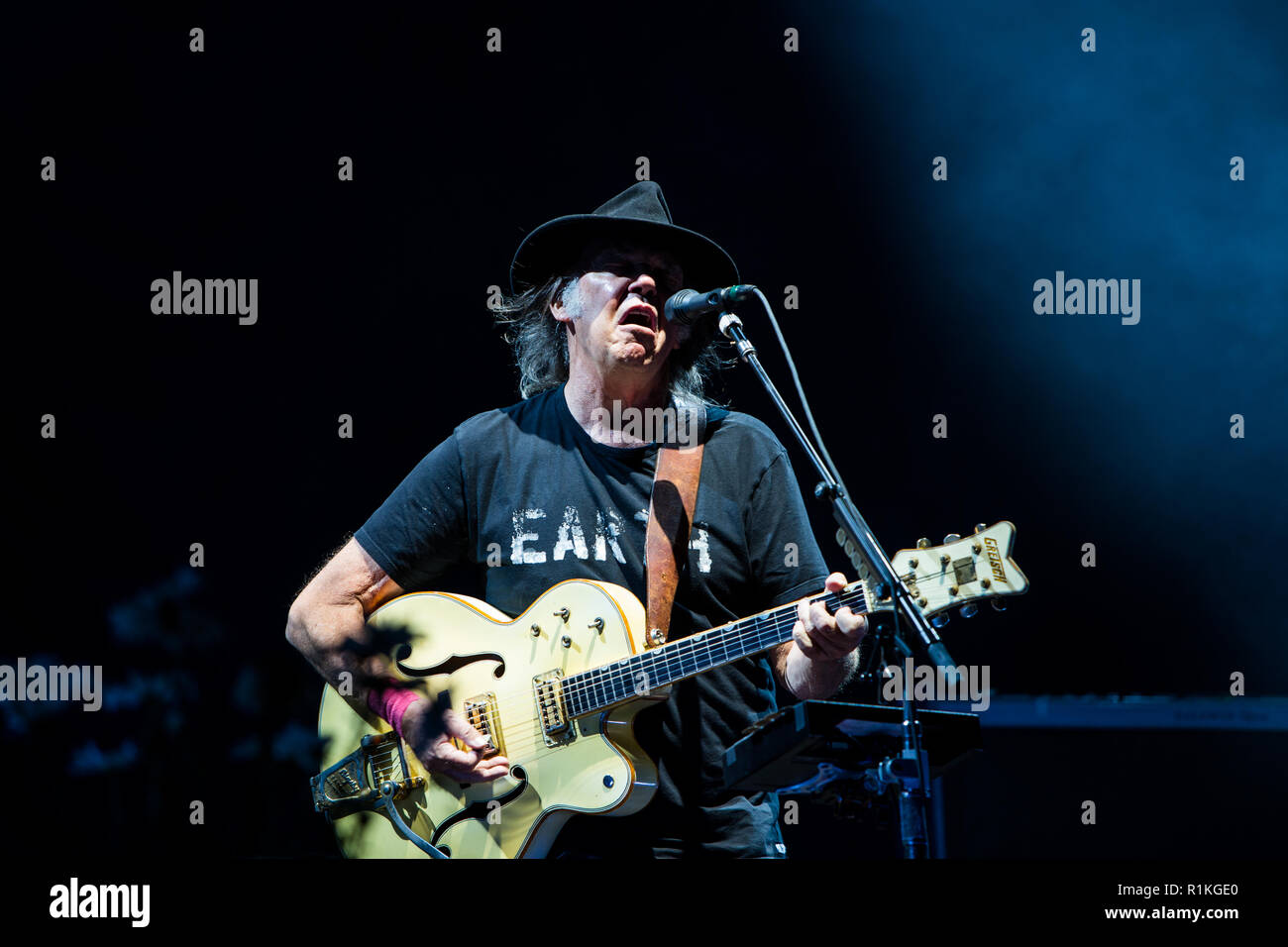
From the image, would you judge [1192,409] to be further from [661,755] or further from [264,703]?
[264,703]

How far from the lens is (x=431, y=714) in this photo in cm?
280

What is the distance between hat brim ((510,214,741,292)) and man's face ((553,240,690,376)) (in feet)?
0.12

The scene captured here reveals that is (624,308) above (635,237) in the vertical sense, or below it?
below

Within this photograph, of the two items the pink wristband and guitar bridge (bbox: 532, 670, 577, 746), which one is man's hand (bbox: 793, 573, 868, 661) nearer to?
guitar bridge (bbox: 532, 670, 577, 746)

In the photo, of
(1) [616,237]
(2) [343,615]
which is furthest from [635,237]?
(2) [343,615]

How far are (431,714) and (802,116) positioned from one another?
9.74 feet

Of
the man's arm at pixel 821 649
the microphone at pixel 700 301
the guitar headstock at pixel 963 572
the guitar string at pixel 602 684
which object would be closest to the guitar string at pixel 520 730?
the guitar string at pixel 602 684

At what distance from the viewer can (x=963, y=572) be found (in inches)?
96.5

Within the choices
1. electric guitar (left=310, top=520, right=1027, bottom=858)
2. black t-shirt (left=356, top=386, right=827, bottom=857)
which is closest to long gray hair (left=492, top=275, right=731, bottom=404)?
black t-shirt (left=356, top=386, right=827, bottom=857)

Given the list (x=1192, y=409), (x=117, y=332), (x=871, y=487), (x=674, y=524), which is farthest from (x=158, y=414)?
(x=1192, y=409)

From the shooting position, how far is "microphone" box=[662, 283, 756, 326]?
8.45ft

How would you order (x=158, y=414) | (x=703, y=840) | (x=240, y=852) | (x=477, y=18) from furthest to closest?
(x=477, y=18) < (x=158, y=414) < (x=240, y=852) < (x=703, y=840)

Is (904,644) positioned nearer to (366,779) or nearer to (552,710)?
(552,710)

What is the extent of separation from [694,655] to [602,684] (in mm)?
229
